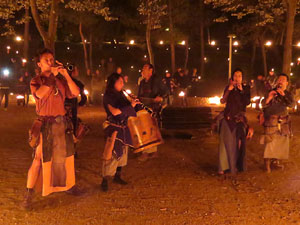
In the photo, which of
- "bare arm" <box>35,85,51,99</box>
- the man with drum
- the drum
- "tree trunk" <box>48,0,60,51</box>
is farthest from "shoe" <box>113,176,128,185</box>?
"tree trunk" <box>48,0,60,51</box>

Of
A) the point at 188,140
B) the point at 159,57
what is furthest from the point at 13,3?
the point at 159,57

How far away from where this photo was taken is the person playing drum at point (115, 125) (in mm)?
6312

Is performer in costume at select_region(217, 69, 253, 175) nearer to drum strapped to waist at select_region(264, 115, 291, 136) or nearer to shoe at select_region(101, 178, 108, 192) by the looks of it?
drum strapped to waist at select_region(264, 115, 291, 136)

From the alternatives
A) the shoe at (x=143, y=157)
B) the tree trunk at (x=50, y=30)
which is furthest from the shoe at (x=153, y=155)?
the tree trunk at (x=50, y=30)

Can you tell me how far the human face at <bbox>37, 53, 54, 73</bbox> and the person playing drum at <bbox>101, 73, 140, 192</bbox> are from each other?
117cm

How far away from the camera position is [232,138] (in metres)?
7.05

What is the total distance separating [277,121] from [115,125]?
9.83 feet

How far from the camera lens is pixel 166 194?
6.29 metres

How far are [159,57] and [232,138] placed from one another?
39535mm

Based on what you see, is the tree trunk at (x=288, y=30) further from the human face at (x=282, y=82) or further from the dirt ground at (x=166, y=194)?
the human face at (x=282, y=82)

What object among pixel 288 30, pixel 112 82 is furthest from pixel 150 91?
pixel 288 30

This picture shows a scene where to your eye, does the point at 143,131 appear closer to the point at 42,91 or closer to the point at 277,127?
the point at 277,127

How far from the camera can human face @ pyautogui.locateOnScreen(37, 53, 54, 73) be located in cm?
539

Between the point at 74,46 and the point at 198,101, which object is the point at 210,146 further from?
the point at 74,46
